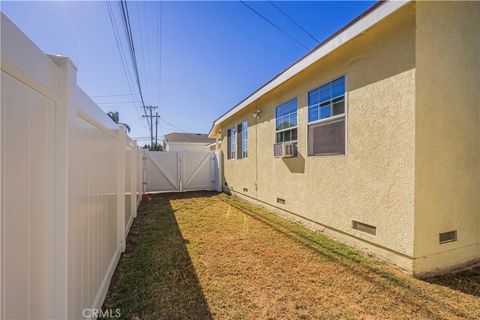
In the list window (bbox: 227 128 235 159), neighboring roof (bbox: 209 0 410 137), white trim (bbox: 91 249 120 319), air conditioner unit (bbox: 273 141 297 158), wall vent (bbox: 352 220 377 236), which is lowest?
white trim (bbox: 91 249 120 319)

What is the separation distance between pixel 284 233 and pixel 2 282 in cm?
449

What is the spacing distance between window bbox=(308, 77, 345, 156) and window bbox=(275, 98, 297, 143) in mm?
599

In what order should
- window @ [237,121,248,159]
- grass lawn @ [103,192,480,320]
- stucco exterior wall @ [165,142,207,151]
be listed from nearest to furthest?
grass lawn @ [103,192,480,320]
window @ [237,121,248,159]
stucco exterior wall @ [165,142,207,151]

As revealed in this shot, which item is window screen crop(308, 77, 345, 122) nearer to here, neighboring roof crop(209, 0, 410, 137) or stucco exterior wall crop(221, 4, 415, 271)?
stucco exterior wall crop(221, 4, 415, 271)

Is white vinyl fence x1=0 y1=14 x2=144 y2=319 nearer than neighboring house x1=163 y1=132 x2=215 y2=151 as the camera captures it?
Yes

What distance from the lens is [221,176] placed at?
38.1 feet

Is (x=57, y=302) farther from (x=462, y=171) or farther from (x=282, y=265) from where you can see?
(x=462, y=171)

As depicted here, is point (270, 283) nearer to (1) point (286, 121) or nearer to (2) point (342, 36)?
(2) point (342, 36)

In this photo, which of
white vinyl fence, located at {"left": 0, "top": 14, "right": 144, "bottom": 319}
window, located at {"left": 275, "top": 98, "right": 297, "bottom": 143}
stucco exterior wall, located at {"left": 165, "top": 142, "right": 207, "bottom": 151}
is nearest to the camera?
white vinyl fence, located at {"left": 0, "top": 14, "right": 144, "bottom": 319}

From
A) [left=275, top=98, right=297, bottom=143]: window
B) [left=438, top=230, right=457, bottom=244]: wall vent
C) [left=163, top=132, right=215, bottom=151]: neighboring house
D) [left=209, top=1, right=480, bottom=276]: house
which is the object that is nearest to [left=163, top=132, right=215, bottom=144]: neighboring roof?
[left=163, top=132, right=215, bottom=151]: neighboring house

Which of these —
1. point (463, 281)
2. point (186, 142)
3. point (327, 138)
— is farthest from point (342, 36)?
point (186, 142)

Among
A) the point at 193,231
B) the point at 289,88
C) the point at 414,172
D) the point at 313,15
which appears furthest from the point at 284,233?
the point at 313,15

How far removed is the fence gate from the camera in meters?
11.6

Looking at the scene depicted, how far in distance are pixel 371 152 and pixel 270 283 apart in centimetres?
247
